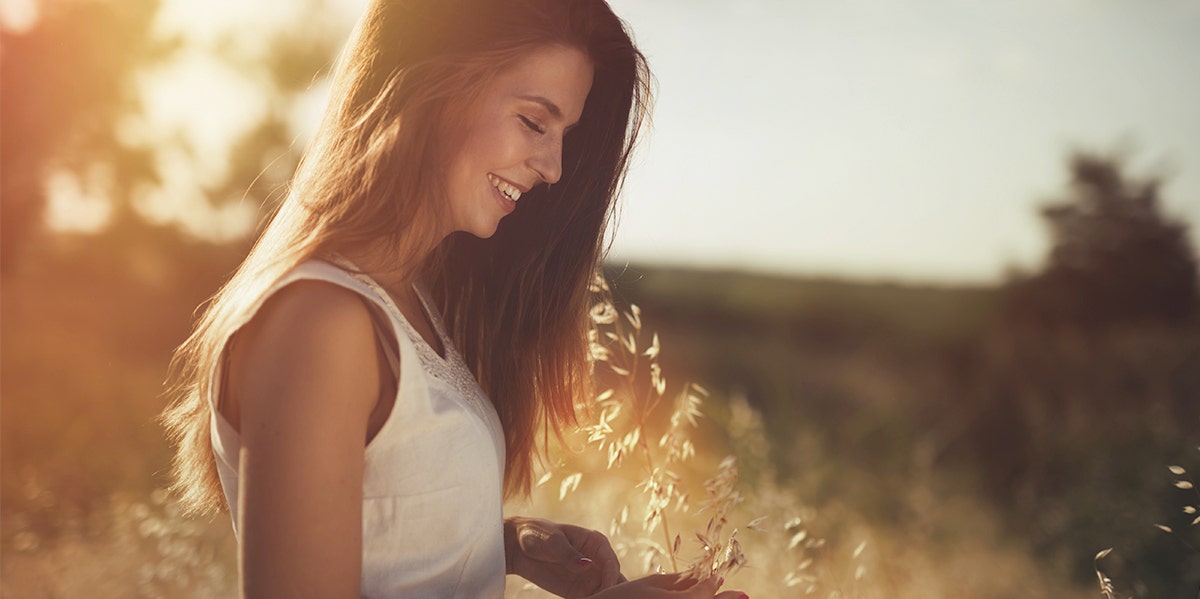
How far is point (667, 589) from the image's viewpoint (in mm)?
1578

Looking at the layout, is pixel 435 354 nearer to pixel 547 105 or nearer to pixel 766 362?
pixel 547 105

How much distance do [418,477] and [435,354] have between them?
0.29 m

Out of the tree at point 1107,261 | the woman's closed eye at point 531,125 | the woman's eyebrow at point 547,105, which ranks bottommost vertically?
the tree at point 1107,261

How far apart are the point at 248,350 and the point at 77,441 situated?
17.3ft

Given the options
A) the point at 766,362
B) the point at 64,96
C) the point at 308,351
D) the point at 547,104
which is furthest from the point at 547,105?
the point at 766,362

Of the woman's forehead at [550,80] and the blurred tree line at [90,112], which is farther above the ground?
the woman's forehead at [550,80]

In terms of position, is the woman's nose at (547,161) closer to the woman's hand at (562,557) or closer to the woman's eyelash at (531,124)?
the woman's eyelash at (531,124)

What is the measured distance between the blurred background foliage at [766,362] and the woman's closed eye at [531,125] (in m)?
0.72

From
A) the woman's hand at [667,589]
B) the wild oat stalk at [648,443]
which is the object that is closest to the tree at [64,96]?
the wild oat stalk at [648,443]

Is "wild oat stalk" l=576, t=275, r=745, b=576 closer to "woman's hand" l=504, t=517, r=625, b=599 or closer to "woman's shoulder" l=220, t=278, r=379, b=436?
"woman's hand" l=504, t=517, r=625, b=599

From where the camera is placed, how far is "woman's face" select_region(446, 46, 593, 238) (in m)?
1.80

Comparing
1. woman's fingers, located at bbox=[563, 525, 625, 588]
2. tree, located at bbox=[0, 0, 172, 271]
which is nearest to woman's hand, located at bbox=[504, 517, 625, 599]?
woman's fingers, located at bbox=[563, 525, 625, 588]

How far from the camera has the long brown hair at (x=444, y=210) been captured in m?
1.67

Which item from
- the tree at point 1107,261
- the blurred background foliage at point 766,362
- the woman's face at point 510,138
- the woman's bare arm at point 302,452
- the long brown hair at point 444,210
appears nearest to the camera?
the woman's bare arm at point 302,452
